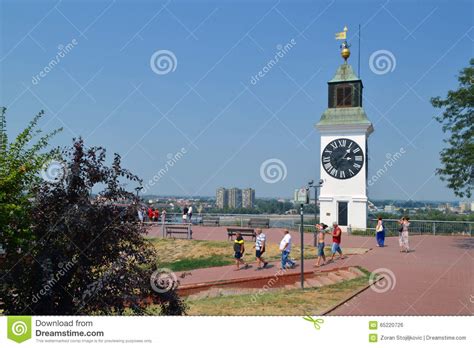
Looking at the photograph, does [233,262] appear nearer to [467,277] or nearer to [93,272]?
[467,277]

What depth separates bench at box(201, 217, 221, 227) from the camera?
30.7 m

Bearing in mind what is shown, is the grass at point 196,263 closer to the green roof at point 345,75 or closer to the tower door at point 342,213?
the tower door at point 342,213

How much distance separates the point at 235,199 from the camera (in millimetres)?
26688

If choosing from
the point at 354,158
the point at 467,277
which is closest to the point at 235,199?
the point at 354,158

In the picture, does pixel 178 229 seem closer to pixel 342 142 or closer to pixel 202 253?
pixel 202 253

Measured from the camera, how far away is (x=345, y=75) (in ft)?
104

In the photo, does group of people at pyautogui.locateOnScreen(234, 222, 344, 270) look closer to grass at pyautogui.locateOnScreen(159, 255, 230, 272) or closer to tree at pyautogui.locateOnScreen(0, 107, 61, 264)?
grass at pyautogui.locateOnScreen(159, 255, 230, 272)

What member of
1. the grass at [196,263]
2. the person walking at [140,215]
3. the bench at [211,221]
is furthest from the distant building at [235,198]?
the person walking at [140,215]

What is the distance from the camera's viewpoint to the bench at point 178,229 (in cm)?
2327

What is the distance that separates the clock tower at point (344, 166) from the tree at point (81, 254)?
23577 mm

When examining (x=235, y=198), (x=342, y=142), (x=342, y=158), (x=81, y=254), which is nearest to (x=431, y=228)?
(x=342, y=158)

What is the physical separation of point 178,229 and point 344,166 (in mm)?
12211

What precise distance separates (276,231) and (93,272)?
20.7 m

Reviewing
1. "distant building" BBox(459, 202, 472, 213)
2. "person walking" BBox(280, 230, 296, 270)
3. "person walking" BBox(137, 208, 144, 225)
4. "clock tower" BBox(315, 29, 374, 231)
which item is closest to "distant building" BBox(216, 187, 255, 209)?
"clock tower" BBox(315, 29, 374, 231)
